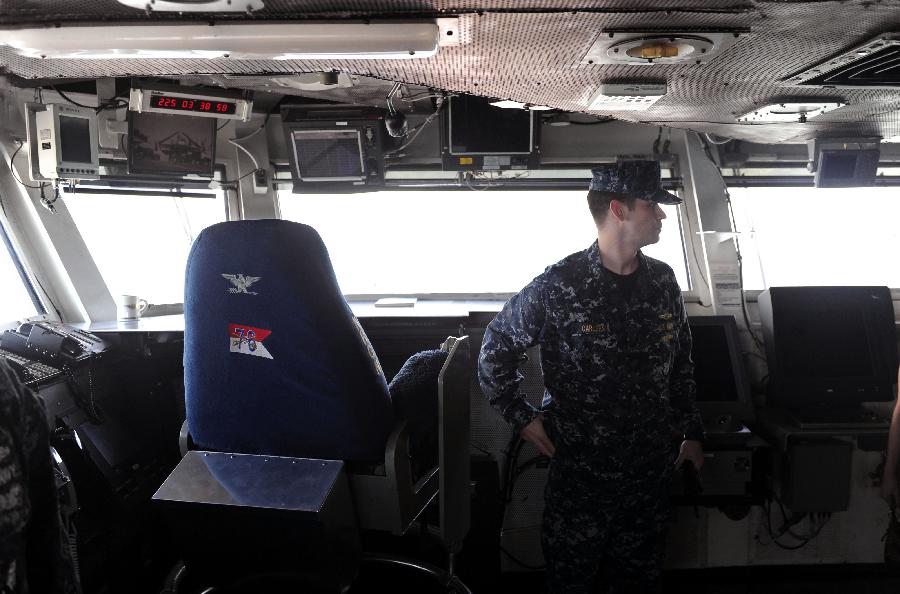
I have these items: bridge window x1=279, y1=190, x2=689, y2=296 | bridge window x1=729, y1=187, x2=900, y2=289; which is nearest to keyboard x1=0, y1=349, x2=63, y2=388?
bridge window x1=279, y1=190, x2=689, y2=296

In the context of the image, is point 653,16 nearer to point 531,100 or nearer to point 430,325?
point 531,100

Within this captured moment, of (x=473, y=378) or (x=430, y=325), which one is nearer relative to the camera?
(x=430, y=325)

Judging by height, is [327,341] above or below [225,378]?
above

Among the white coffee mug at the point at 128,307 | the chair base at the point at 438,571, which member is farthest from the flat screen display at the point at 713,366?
the white coffee mug at the point at 128,307

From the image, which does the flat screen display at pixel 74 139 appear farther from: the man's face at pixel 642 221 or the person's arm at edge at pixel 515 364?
the man's face at pixel 642 221

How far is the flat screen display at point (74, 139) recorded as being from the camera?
268 centimetres

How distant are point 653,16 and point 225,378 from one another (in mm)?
1375

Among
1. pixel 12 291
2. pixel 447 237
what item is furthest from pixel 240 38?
pixel 12 291

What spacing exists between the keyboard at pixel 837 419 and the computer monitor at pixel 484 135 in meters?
1.72

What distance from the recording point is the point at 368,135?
3170 millimetres

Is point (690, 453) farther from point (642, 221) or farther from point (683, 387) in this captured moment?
point (642, 221)

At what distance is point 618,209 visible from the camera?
87.8 inches

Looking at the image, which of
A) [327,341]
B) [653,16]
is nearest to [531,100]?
[653,16]

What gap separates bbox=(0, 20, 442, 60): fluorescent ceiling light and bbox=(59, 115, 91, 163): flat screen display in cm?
136
